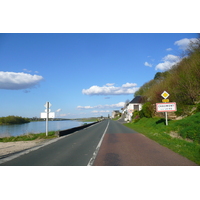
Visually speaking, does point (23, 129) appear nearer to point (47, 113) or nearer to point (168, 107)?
point (47, 113)

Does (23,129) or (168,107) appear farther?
(23,129)

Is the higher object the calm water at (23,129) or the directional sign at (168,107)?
the directional sign at (168,107)

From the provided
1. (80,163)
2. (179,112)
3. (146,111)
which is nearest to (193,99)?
(179,112)

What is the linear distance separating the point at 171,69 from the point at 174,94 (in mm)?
8644

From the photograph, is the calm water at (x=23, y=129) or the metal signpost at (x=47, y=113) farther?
the calm water at (x=23, y=129)

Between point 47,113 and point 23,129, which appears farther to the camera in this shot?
point 23,129

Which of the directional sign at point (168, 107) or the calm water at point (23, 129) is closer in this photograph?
the directional sign at point (168, 107)


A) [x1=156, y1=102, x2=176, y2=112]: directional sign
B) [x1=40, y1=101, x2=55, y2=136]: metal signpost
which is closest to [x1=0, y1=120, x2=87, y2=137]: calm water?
[x1=40, y1=101, x2=55, y2=136]: metal signpost

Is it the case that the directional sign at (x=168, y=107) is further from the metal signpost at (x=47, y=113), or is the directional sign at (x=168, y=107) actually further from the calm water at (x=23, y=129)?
the calm water at (x=23, y=129)

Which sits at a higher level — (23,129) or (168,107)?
(168,107)

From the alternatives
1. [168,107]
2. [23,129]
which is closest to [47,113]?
[168,107]

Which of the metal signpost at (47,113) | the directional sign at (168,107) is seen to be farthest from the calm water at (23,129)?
the directional sign at (168,107)

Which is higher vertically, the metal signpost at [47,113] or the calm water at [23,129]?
the metal signpost at [47,113]

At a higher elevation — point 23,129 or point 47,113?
point 47,113
